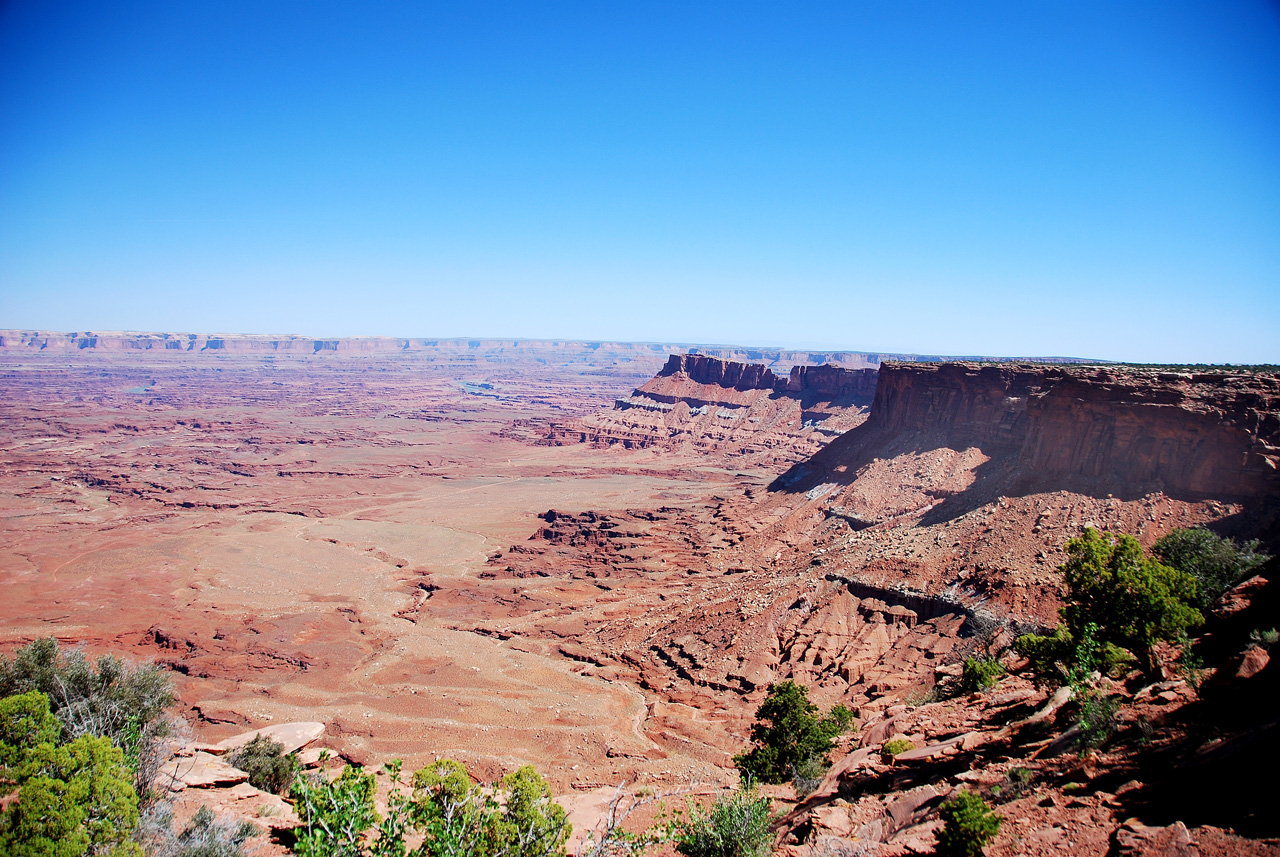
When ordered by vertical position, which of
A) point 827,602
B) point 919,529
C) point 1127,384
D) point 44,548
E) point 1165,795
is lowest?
point 44,548

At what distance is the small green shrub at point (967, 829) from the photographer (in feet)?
32.1

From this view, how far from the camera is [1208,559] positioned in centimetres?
2066

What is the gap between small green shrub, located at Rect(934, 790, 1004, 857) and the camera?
32.1ft

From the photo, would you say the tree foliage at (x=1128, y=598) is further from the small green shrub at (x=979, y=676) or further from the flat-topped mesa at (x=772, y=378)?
the flat-topped mesa at (x=772, y=378)

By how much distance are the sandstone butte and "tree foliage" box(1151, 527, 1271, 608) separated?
4371 millimetres

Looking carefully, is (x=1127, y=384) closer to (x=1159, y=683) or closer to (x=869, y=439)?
(x=869, y=439)

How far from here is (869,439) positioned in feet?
189

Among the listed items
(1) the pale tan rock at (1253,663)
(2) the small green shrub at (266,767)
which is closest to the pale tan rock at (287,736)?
(2) the small green shrub at (266,767)

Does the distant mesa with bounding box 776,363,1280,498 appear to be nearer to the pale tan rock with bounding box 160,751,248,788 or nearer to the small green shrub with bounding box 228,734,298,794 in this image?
the small green shrub with bounding box 228,734,298,794

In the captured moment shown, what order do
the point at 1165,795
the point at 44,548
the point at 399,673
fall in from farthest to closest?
1. the point at 44,548
2. the point at 399,673
3. the point at 1165,795

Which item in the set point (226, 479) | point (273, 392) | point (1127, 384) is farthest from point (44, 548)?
point (273, 392)

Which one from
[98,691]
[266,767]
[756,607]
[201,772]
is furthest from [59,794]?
[756,607]

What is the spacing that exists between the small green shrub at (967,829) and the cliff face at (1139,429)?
28.9 meters

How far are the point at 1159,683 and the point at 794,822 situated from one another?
8.45 meters
